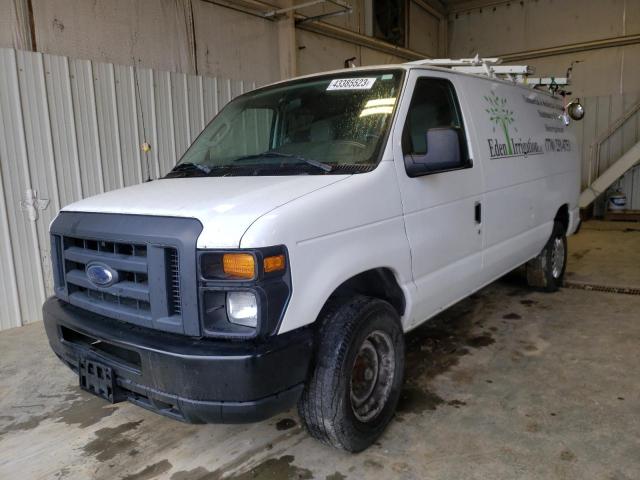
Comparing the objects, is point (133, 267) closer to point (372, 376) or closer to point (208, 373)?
point (208, 373)

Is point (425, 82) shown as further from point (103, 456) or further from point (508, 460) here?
point (103, 456)

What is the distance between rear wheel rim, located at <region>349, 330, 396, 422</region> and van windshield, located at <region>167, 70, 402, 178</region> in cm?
94

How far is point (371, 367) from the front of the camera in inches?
106

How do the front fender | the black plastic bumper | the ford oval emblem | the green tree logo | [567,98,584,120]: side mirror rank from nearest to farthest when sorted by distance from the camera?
1. the black plastic bumper
2. the front fender
3. the ford oval emblem
4. the green tree logo
5. [567,98,584,120]: side mirror

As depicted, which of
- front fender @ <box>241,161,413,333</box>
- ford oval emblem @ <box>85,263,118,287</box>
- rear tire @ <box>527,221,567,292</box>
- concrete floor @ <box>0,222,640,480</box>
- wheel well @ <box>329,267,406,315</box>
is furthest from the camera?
rear tire @ <box>527,221,567,292</box>

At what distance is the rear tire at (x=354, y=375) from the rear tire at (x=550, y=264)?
309 centimetres

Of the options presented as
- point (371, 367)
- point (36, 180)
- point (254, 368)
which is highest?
point (36, 180)

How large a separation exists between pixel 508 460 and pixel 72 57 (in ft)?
17.1

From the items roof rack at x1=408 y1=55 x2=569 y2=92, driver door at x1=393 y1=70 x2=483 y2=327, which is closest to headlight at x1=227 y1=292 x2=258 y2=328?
driver door at x1=393 y1=70 x2=483 y2=327

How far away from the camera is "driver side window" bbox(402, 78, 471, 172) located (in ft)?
9.00

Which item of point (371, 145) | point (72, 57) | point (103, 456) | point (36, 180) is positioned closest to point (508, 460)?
point (371, 145)

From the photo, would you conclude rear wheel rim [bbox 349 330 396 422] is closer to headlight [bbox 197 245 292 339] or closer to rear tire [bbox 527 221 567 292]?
headlight [bbox 197 245 292 339]

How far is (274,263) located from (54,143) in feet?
12.7

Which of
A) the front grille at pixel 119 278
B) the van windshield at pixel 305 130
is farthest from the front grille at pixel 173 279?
the van windshield at pixel 305 130
